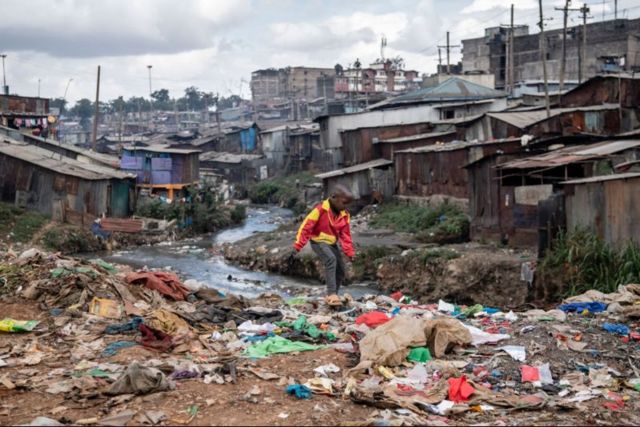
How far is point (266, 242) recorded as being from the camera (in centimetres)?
2266

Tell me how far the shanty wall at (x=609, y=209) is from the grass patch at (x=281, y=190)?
23.2m

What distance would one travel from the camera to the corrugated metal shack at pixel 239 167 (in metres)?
44.6

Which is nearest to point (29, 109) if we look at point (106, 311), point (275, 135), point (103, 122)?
point (275, 135)

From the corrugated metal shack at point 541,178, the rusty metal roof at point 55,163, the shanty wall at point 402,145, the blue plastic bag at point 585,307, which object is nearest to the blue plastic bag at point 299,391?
the blue plastic bag at point 585,307

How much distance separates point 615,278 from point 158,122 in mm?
70855

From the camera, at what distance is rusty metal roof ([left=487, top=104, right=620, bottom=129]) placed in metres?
22.4

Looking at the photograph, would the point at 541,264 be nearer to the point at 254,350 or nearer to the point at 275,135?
the point at 254,350

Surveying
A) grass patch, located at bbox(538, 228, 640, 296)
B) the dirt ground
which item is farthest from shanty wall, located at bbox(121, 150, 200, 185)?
the dirt ground

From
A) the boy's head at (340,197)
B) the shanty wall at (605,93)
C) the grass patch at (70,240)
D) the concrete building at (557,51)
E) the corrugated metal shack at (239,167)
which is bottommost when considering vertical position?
the grass patch at (70,240)

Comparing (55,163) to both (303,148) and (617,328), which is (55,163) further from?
(617,328)

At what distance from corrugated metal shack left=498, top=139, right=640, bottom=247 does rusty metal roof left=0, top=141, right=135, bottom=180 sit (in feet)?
48.0

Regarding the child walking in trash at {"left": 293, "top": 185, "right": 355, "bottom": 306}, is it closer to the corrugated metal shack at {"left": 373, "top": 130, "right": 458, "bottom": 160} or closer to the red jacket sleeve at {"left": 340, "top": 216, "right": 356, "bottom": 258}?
the red jacket sleeve at {"left": 340, "top": 216, "right": 356, "bottom": 258}

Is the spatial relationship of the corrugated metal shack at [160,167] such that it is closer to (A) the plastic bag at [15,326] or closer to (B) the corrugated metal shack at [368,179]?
(B) the corrugated metal shack at [368,179]

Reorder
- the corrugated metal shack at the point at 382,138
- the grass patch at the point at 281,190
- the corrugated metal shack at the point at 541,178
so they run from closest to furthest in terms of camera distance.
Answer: the corrugated metal shack at the point at 541,178 < the corrugated metal shack at the point at 382,138 < the grass patch at the point at 281,190
